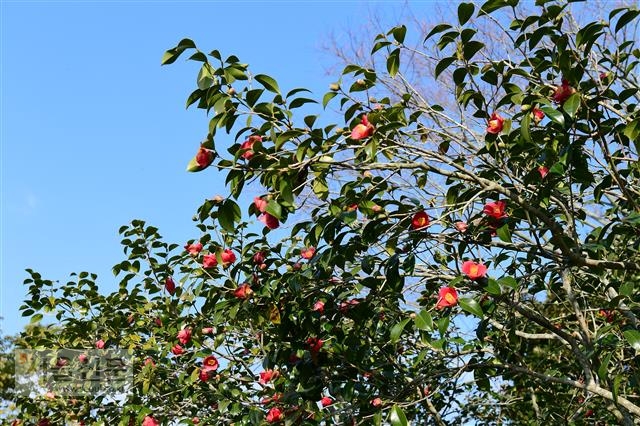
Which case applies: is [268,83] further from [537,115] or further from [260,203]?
[537,115]

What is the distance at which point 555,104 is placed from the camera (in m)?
1.98

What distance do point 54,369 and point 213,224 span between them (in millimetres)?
1355

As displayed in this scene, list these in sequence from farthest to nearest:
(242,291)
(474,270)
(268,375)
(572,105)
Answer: (268,375)
(242,291)
(474,270)
(572,105)

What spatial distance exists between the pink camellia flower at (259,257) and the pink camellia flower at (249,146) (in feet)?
2.94

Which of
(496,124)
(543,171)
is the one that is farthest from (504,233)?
(496,124)

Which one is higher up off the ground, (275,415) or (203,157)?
(203,157)

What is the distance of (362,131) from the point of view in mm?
1945

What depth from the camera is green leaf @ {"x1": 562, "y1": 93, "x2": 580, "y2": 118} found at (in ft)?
5.67

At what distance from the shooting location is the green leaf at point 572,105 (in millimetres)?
1729

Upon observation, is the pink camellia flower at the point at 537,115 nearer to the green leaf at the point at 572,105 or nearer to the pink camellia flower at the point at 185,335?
the green leaf at the point at 572,105

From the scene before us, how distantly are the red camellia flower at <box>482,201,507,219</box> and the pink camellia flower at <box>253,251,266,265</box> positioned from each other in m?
1.06

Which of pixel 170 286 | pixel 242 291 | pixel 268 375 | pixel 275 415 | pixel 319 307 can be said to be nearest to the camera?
pixel 319 307

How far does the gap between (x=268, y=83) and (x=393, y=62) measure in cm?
45

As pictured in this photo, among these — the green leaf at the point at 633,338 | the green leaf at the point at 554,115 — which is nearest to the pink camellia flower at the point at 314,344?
the green leaf at the point at 633,338
